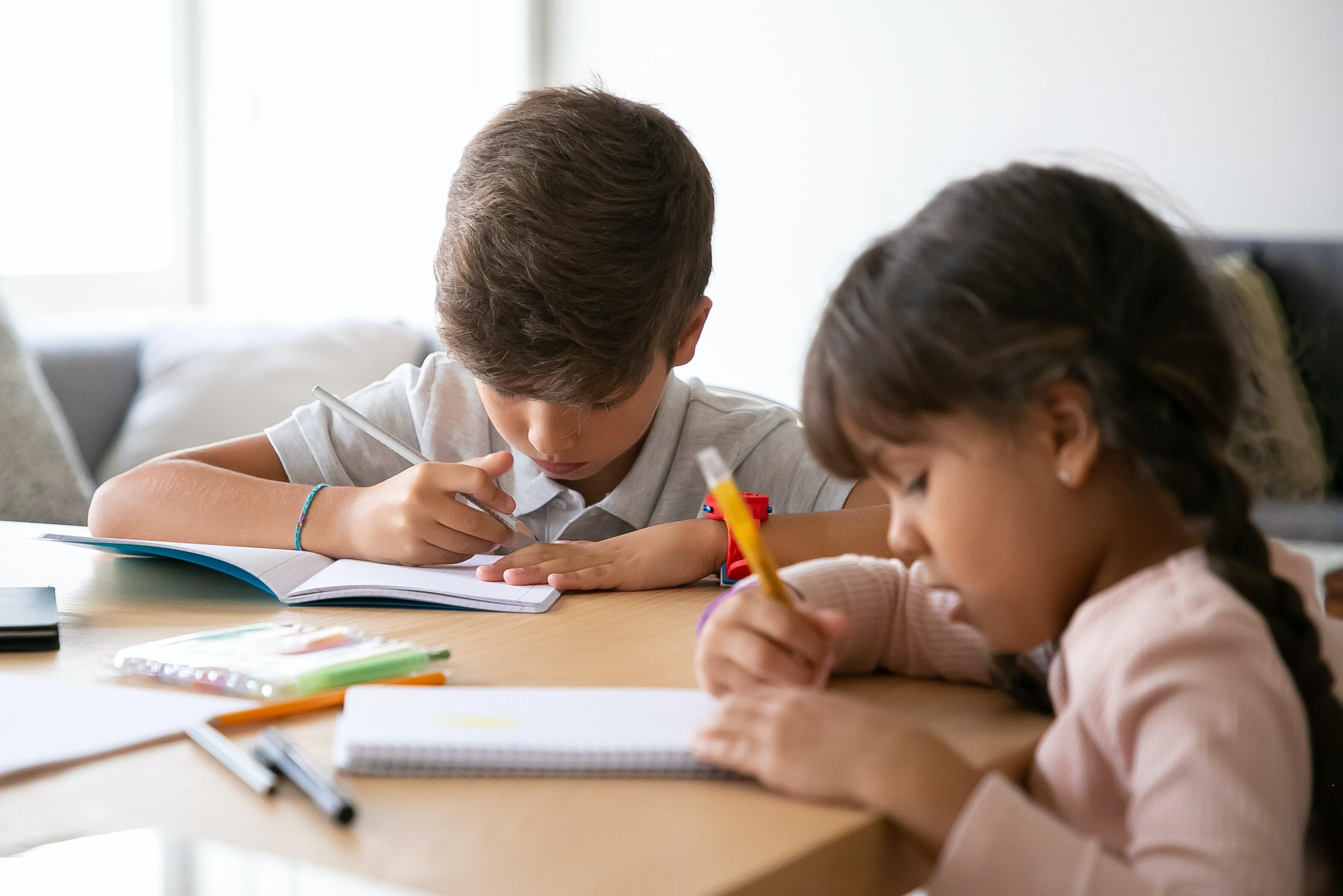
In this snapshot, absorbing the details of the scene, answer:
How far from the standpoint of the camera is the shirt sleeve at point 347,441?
4.42 ft

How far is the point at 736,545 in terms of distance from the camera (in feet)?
3.49

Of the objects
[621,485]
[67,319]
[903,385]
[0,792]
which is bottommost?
[67,319]

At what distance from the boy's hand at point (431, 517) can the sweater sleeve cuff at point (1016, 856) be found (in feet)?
1.97

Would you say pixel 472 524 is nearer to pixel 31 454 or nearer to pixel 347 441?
pixel 347 441

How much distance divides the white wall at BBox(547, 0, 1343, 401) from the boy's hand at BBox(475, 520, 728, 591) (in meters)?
1.36

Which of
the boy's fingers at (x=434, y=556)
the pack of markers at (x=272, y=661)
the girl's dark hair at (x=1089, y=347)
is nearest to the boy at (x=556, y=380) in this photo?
the boy's fingers at (x=434, y=556)

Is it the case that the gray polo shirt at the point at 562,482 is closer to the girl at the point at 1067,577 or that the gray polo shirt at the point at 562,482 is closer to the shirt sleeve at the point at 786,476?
the shirt sleeve at the point at 786,476

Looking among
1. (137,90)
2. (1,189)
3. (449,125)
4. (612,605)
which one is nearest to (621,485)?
(612,605)

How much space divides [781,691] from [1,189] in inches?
109

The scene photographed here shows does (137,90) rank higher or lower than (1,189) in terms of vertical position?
higher

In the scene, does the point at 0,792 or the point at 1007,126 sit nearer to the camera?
the point at 0,792

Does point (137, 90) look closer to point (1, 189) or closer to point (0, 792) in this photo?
point (1, 189)

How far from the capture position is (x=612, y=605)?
969 millimetres

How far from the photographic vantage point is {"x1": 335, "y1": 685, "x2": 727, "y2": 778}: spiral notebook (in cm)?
59
